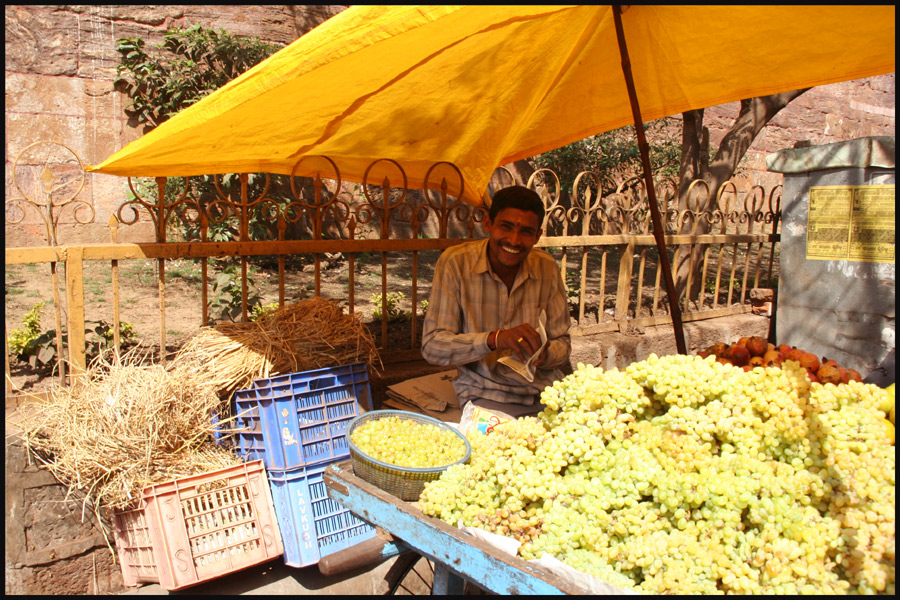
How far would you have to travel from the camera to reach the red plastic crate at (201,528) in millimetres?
2525

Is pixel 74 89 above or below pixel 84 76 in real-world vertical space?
below

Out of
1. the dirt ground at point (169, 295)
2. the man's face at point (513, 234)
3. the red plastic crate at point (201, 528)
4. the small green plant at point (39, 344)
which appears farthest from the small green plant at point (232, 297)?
the man's face at point (513, 234)

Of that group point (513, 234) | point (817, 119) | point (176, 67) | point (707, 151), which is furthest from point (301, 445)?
point (817, 119)

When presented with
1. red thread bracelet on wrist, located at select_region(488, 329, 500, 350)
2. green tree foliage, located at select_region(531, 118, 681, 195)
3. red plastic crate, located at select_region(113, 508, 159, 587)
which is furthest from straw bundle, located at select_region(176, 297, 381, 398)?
green tree foliage, located at select_region(531, 118, 681, 195)

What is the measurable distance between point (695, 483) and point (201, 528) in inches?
88.5

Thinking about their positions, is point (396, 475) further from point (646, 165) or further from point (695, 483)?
point (646, 165)

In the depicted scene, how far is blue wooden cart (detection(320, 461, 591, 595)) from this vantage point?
1.36m

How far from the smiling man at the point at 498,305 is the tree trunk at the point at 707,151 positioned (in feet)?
10.4

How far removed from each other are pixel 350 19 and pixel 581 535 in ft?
5.11

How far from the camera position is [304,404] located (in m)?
2.86

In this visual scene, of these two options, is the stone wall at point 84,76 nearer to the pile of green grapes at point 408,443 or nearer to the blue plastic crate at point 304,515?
the blue plastic crate at point 304,515

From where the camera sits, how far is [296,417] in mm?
2812

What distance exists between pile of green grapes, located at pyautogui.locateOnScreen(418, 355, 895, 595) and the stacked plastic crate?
51.9 inches

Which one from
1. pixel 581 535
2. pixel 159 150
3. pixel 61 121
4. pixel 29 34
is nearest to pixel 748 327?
pixel 581 535
